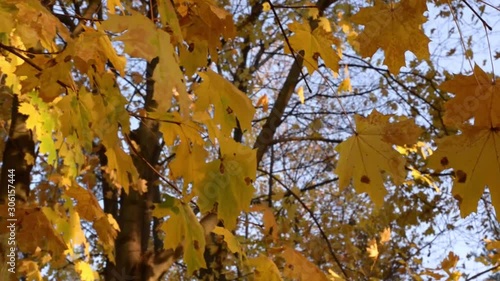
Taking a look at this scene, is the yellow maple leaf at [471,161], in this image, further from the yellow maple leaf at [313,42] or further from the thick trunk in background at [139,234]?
the thick trunk in background at [139,234]

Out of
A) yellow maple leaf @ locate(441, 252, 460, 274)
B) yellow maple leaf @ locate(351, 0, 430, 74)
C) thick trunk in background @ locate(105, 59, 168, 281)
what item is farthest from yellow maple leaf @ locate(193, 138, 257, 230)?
yellow maple leaf @ locate(441, 252, 460, 274)

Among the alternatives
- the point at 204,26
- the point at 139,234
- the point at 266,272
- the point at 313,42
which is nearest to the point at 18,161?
the point at 139,234

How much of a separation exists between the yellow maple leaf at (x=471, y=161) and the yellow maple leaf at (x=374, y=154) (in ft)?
0.33

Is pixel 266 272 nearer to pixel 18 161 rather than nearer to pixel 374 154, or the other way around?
pixel 374 154

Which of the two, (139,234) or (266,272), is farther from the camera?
(139,234)

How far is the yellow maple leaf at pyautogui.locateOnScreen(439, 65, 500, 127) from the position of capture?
4.54 feet

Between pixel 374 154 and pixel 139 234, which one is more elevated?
pixel 139 234

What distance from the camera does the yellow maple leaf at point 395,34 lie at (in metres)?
1.70

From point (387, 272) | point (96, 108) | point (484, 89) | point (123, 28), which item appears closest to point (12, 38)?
point (96, 108)

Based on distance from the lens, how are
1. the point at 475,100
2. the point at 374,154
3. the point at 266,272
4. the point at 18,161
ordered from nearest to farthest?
the point at 475,100 → the point at 374,154 → the point at 266,272 → the point at 18,161

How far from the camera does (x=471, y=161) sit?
1.41 meters

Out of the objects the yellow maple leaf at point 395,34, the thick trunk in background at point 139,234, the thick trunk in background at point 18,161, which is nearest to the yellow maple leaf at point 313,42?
the yellow maple leaf at point 395,34

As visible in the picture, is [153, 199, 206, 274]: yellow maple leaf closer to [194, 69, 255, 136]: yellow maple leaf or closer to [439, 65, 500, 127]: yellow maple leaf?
[194, 69, 255, 136]: yellow maple leaf

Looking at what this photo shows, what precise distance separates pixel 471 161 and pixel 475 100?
0.15 m
